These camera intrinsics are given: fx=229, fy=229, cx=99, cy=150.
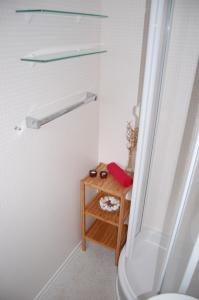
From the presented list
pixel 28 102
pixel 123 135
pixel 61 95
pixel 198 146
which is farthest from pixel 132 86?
pixel 198 146

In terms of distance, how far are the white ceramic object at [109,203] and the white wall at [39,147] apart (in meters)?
0.22

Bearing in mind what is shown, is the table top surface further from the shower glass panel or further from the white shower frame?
the shower glass panel

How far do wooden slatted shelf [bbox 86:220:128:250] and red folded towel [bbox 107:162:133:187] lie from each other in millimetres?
487

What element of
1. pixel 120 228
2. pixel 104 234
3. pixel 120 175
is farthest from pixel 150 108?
pixel 104 234

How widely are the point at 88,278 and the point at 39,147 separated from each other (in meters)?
1.17

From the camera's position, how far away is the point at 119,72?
1.65 meters

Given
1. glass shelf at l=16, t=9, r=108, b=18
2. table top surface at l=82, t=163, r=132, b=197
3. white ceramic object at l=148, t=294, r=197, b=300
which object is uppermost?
glass shelf at l=16, t=9, r=108, b=18

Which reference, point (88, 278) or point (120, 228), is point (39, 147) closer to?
Result: point (120, 228)

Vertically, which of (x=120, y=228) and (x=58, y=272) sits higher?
(x=120, y=228)

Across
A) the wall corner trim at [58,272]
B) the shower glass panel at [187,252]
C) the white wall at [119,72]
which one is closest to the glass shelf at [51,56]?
the white wall at [119,72]

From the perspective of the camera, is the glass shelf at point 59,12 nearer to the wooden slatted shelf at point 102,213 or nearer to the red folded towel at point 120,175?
the red folded towel at point 120,175

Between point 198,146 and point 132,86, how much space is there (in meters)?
0.94

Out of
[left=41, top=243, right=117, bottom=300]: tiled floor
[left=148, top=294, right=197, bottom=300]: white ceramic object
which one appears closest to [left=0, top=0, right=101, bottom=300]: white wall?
[left=41, top=243, right=117, bottom=300]: tiled floor

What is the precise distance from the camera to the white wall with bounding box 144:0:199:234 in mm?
1321
